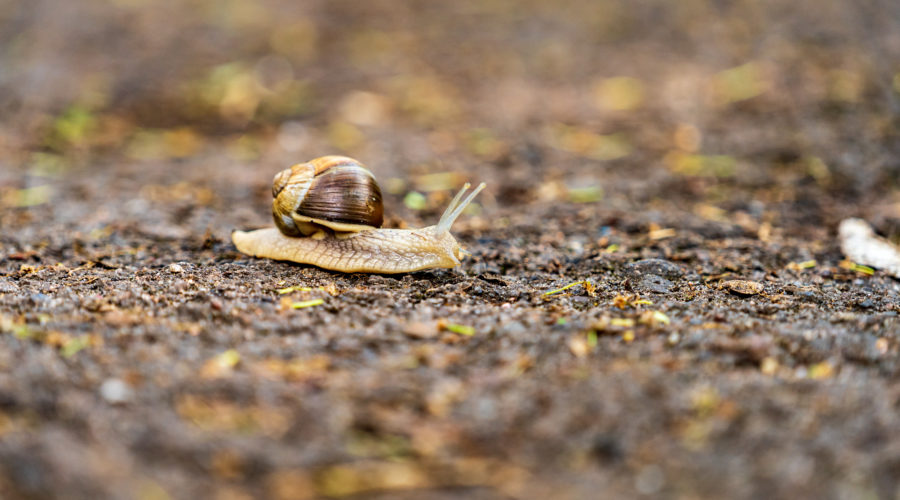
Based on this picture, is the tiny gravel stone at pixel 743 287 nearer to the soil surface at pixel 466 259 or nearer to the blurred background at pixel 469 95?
the soil surface at pixel 466 259

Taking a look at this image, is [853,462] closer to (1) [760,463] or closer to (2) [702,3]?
(1) [760,463]

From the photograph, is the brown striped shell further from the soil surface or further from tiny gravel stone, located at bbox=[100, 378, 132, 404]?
tiny gravel stone, located at bbox=[100, 378, 132, 404]

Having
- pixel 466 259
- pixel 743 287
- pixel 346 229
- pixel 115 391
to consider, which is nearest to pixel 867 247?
pixel 743 287


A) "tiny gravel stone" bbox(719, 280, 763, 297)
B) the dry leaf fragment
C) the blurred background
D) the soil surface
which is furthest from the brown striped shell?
the dry leaf fragment

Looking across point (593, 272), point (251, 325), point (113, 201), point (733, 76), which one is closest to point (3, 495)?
point (251, 325)

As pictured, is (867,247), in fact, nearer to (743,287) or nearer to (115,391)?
(743,287)
